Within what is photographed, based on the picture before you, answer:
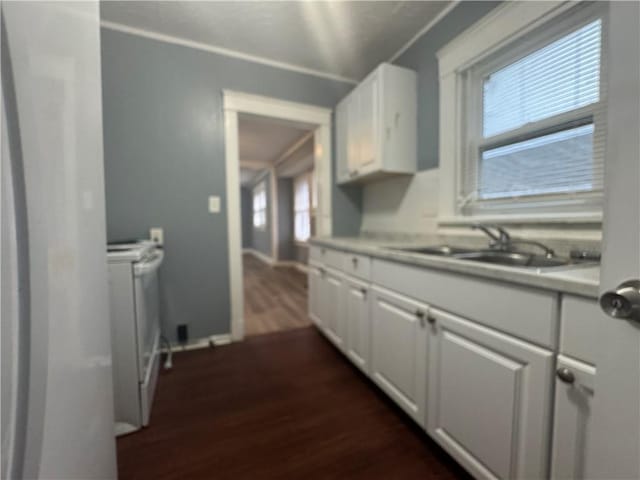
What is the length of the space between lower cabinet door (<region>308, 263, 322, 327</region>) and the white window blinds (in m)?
1.17

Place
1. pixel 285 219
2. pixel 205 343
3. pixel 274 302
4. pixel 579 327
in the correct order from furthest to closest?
pixel 285 219
pixel 274 302
pixel 205 343
pixel 579 327

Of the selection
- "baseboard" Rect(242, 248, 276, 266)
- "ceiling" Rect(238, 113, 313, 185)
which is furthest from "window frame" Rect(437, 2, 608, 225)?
"baseboard" Rect(242, 248, 276, 266)

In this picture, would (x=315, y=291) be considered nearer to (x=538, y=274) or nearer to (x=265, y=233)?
(x=538, y=274)

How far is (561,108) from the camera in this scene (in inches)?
51.6

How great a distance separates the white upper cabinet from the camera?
202 centimetres

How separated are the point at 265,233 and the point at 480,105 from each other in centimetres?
648

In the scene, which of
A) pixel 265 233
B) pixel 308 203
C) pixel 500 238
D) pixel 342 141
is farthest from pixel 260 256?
pixel 500 238

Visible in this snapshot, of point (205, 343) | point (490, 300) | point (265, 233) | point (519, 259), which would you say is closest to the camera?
point (490, 300)

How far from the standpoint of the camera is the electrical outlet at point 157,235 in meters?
2.09

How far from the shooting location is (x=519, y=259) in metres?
1.31

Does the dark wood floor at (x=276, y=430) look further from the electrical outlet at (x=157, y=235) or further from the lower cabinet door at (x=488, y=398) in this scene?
the electrical outlet at (x=157, y=235)

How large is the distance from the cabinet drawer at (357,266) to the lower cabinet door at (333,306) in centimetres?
12

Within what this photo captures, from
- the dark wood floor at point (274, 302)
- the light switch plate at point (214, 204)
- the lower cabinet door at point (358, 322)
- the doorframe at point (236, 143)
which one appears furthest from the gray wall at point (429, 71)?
the dark wood floor at point (274, 302)

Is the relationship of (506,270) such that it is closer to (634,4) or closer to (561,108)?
(634,4)
